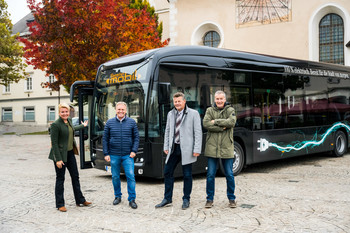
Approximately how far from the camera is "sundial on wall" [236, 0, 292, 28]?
74.3 feet

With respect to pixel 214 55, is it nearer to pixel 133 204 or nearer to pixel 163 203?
pixel 163 203

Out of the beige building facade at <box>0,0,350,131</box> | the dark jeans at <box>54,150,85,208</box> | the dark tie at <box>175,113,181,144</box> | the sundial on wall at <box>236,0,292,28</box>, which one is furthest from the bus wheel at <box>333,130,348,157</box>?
the sundial on wall at <box>236,0,292,28</box>

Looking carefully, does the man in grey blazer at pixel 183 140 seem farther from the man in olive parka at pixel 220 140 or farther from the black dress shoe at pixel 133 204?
the black dress shoe at pixel 133 204

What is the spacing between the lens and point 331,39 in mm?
21891

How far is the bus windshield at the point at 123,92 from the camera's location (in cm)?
812

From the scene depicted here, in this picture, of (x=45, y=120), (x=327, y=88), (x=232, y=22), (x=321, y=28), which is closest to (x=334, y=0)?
(x=321, y=28)

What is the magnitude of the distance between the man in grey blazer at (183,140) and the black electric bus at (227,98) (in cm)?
150

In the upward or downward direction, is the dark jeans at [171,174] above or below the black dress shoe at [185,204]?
above

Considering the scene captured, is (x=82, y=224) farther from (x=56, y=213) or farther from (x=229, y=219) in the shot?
(x=229, y=219)

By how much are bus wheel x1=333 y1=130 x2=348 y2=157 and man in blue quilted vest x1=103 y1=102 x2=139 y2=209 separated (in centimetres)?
854

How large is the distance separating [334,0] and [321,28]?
1617 millimetres

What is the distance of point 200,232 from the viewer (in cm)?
483

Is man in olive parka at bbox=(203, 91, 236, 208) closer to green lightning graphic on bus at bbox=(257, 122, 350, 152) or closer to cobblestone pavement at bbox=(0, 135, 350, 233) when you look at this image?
cobblestone pavement at bbox=(0, 135, 350, 233)

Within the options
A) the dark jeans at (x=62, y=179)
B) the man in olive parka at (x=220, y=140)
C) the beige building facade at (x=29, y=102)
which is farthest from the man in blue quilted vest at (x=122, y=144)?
the beige building facade at (x=29, y=102)
